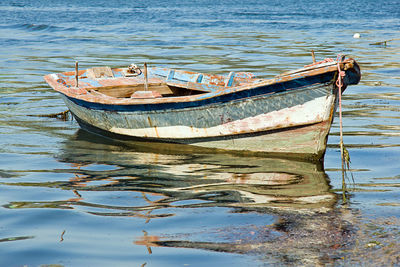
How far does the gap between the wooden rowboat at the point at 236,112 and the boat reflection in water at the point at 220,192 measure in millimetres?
223

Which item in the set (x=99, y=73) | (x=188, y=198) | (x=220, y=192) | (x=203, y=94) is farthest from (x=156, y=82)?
(x=188, y=198)

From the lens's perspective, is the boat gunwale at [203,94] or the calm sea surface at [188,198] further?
the boat gunwale at [203,94]

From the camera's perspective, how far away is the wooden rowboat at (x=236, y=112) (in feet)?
22.1

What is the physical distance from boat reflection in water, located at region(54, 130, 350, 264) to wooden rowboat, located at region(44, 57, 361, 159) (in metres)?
0.22

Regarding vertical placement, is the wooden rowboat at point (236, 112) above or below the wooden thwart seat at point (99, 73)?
below

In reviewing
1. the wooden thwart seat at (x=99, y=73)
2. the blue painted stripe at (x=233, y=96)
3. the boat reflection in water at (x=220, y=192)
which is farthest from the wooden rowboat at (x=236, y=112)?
the wooden thwart seat at (x=99, y=73)

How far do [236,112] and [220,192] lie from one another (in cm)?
150

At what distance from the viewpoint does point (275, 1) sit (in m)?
59.5

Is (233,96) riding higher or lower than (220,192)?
higher

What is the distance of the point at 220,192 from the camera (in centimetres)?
621

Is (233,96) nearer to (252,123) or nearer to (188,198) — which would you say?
(252,123)

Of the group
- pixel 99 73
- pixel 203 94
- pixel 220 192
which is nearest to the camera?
pixel 220 192

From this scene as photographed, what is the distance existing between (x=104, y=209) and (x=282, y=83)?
2651 millimetres

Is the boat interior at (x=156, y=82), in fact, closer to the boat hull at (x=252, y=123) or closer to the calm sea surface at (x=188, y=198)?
the calm sea surface at (x=188, y=198)
